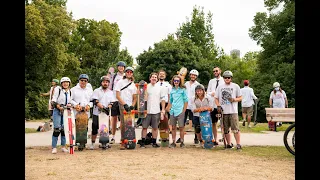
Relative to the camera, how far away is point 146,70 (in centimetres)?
3731

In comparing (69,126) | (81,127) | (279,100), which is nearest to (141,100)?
(81,127)

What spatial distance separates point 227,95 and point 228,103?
188 millimetres

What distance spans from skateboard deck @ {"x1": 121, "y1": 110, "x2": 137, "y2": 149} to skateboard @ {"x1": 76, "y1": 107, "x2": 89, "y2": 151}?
91cm

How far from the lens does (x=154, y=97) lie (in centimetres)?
1088

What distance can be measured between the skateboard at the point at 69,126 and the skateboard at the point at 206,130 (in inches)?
119

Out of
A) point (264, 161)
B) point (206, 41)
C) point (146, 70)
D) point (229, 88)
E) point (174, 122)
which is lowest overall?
point (264, 161)

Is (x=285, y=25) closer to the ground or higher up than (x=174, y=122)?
higher up

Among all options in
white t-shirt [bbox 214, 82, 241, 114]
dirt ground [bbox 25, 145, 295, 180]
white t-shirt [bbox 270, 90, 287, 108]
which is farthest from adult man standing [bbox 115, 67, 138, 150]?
white t-shirt [bbox 270, 90, 287, 108]

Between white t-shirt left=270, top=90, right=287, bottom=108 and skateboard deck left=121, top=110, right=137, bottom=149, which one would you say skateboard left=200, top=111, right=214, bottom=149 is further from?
white t-shirt left=270, top=90, right=287, bottom=108

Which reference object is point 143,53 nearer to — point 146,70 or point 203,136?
point 146,70

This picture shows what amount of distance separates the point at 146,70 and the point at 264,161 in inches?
1148

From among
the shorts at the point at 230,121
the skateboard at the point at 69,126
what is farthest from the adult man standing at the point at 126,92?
the shorts at the point at 230,121

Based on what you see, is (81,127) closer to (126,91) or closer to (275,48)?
(126,91)
